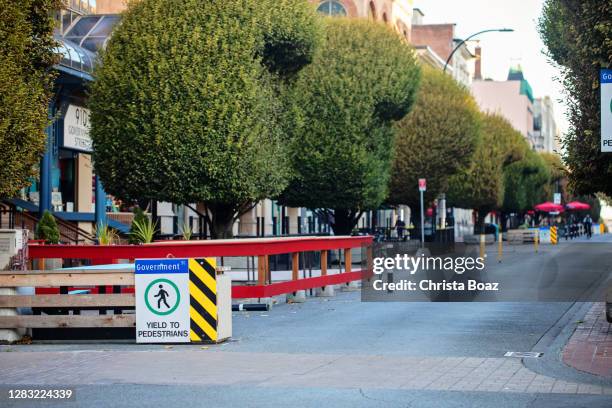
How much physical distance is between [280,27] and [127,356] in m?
17.7

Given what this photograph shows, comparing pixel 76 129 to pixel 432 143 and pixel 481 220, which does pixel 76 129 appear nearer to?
pixel 432 143

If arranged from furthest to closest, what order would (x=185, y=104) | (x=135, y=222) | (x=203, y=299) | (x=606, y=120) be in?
(x=135, y=222) < (x=185, y=104) < (x=203, y=299) < (x=606, y=120)

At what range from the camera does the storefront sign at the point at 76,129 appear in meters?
34.4

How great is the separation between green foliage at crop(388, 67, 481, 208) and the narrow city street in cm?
3348

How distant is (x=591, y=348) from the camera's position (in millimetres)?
12984

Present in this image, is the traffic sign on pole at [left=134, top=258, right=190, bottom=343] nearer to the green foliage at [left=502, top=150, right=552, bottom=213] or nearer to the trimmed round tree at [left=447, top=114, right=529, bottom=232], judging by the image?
the trimmed round tree at [left=447, top=114, right=529, bottom=232]

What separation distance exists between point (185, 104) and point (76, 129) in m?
9.15

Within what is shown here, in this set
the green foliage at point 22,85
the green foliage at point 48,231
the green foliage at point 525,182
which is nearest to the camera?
the green foliage at point 22,85

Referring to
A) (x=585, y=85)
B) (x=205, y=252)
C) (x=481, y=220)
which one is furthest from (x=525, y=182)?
(x=585, y=85)

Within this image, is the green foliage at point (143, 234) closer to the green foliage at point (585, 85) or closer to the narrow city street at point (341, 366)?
the narrow city street at point (341, 366)

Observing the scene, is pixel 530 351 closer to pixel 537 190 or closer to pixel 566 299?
pixel 566 299

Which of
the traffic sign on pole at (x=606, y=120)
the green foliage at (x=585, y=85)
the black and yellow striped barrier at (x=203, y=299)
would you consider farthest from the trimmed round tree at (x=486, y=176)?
the black and yellow striped barrier at (x=203, y=299)

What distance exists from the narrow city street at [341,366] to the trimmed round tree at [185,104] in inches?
418

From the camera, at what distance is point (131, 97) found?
27.4m
